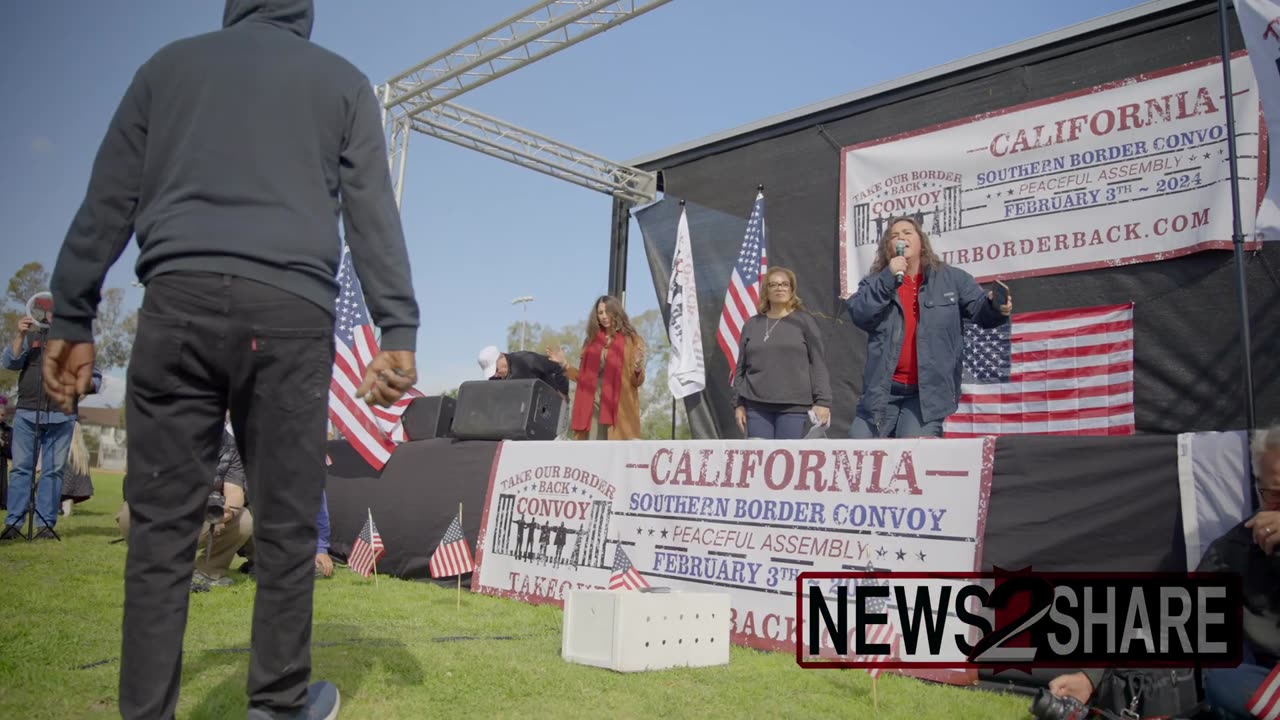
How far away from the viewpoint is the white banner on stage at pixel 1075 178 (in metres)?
6.16

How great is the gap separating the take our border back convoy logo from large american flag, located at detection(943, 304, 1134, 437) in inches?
137

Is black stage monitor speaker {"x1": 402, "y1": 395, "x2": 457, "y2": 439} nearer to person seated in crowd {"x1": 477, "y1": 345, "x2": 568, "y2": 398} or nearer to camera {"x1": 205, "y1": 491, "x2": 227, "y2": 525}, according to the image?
person seated in crowd {"x1": 477, "y1": 345, "x2": 568, "y2": 398}

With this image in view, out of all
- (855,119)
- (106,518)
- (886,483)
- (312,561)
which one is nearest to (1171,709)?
(886,483)

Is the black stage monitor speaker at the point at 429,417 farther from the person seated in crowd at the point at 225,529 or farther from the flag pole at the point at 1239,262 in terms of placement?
the flag pole at the point at 1239,262

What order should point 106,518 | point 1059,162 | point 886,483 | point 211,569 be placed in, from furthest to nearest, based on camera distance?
A: point 106,518, point 1059,162, point 211,569, point 886,483

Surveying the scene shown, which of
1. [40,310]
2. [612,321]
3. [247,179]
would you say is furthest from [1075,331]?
[40,310]

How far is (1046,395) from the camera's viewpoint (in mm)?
6855

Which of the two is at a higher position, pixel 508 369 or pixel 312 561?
pixel 508 369

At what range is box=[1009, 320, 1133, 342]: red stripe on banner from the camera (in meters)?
6.55

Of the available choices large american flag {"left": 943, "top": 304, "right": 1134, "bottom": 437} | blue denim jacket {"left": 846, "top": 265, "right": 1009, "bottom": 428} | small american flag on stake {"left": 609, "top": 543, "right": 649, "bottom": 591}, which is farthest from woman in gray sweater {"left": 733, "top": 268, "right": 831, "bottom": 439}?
large american flag {"left": 943, "top": 304, "right": 1134, "bottom": 437}

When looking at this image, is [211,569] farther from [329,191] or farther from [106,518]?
[106,518]

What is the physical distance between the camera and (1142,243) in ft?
21.2

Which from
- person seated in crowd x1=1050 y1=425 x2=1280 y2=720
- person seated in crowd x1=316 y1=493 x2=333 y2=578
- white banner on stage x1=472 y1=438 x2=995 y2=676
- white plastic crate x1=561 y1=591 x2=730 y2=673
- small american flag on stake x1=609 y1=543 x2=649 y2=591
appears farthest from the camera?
person seated in crowd x1=316 y1=493 x2=333 y2=578

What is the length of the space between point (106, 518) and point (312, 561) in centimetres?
863
